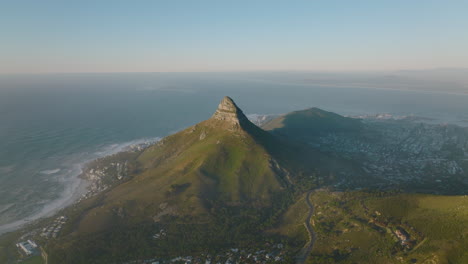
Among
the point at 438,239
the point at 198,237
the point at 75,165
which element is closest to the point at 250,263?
the point at 198,237

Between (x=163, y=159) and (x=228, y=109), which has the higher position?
(x=228, y=109)

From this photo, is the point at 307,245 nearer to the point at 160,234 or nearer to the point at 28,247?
the point at 160,234

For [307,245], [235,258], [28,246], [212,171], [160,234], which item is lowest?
[28,246]

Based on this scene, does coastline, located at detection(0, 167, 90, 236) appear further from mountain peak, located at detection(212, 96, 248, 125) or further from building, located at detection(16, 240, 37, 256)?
mountain peak, located at detection(212, 96, 248, 125)

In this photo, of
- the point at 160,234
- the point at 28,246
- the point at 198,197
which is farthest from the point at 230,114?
the point at 28,246

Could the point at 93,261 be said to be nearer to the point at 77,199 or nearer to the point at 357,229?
the point at 77,199

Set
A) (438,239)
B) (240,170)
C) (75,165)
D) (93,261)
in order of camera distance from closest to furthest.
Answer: (438,239), (93,261), (240,170), (75,165)

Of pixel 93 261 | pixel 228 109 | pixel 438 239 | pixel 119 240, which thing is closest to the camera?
pixel 438 239
